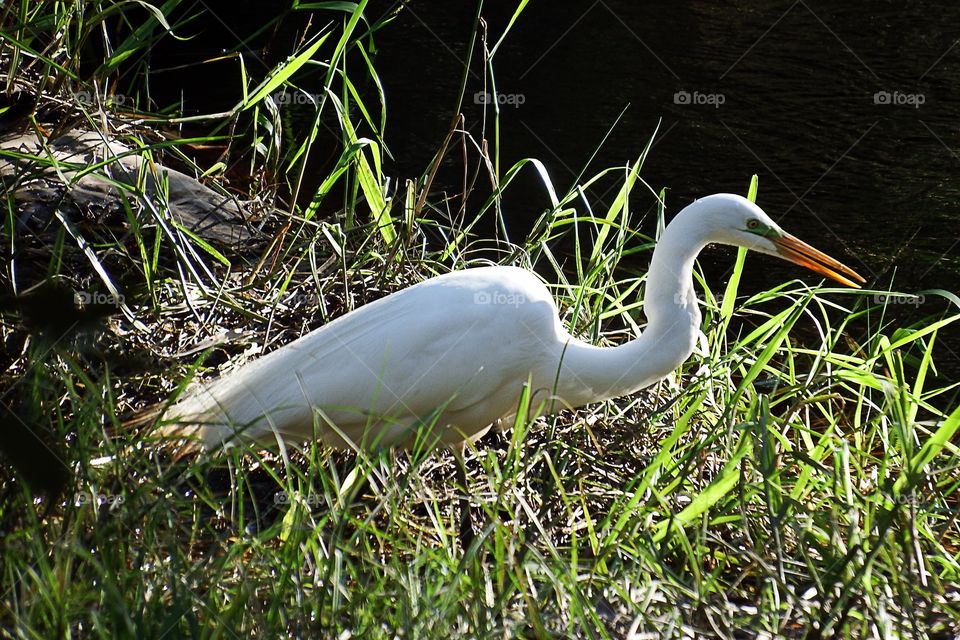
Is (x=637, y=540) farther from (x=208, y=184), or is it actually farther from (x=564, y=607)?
(x=208, y=184)

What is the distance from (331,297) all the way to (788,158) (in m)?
3.42

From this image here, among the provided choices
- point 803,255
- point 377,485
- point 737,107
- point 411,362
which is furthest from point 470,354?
point 737,107

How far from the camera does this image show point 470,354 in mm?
2793

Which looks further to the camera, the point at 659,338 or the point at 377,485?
the point at 377,485

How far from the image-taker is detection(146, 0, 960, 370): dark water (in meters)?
5.25

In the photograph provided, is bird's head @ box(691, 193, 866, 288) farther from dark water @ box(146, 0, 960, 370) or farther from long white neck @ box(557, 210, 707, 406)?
dark water @ box(146, 0, 960, 370)

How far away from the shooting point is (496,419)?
296cm

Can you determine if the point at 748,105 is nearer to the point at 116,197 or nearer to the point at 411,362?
the point at 116,197

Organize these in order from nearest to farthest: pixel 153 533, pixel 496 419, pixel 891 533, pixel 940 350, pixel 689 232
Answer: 1. pixel 153 533
2. pixel 891 533
3. pixel 689 232
4. pixel 496 419
5. pixel 940 350

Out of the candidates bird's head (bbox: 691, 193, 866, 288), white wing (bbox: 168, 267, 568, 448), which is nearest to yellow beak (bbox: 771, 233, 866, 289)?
bird's head (bbox: 691, 193, 866, 288)

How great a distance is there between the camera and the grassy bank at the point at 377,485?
68.5 inches

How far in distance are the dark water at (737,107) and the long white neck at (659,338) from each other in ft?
5.36

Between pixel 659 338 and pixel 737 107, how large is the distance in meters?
4.21

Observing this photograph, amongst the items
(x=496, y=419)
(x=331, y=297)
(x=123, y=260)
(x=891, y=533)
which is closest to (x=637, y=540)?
(x=891, y=533)
